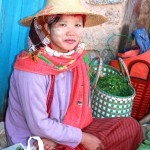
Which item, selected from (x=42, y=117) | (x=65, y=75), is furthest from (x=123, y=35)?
(x=42, y=117)

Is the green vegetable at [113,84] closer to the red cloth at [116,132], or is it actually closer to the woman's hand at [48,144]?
the red cloth at [116,132]

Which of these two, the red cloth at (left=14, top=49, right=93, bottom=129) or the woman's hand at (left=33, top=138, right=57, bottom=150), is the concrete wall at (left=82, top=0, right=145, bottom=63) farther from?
the woman's hand at (left=33, top=138, right=57, bottom=150)

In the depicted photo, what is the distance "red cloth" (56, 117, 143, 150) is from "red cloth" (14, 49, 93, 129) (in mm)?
101

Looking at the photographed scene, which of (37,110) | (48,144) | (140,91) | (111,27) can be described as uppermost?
(111,27)

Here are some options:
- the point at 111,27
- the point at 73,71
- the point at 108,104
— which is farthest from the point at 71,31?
the point at 111,27

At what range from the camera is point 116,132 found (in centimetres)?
223

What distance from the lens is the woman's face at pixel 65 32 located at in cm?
193

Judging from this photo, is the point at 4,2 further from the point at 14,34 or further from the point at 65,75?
the point at 65,75

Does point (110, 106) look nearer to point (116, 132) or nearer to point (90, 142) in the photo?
point (116, 132)

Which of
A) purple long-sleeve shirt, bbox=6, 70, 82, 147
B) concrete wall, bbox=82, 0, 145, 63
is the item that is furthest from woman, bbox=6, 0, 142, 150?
concrete wall, bbox=82, 0, 145, 63

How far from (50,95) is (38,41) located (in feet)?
1.20

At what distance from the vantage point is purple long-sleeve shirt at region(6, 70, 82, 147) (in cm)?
189

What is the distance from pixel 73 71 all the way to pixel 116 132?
553mm

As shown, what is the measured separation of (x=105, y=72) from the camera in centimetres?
314
